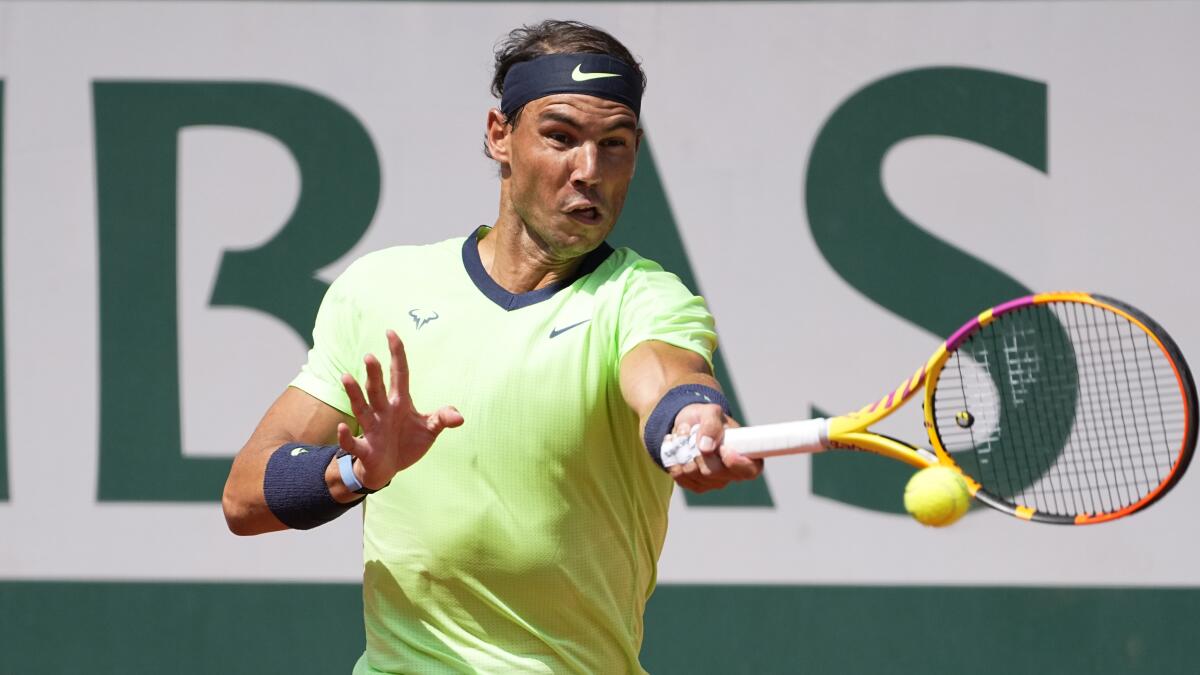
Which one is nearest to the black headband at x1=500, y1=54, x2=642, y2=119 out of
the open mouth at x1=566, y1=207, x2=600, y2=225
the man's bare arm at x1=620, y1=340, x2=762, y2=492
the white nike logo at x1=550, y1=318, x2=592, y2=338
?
the open mouth at x1=566, y1=207, x2=600, y2=225

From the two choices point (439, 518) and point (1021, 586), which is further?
point (1021, 586)

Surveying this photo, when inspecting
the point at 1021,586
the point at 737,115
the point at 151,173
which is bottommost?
the point at 1021,586

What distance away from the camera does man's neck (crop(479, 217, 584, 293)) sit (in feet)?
9.37

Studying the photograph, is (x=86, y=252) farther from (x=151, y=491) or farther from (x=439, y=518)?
(x=439, y=518)

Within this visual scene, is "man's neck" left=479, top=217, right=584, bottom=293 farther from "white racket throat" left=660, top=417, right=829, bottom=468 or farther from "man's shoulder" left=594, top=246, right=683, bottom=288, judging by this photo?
"white racket throat" left=660, top=417, right=829, bottom=468

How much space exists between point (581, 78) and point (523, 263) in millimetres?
358

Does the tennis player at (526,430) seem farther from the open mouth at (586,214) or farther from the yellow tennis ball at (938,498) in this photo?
the yellow tennis ball at (938,498)

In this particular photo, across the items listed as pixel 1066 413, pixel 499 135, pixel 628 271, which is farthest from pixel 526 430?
pixel 1066 413

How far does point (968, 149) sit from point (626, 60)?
2351 mm

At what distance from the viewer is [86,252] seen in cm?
512

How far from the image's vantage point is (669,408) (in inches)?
92.9

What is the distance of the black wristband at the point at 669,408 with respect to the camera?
2.34 m

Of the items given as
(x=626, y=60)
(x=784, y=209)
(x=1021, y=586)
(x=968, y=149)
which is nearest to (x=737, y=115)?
(x=784, y=209)

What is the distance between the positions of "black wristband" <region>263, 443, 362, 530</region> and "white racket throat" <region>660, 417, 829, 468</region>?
609 millimetres
